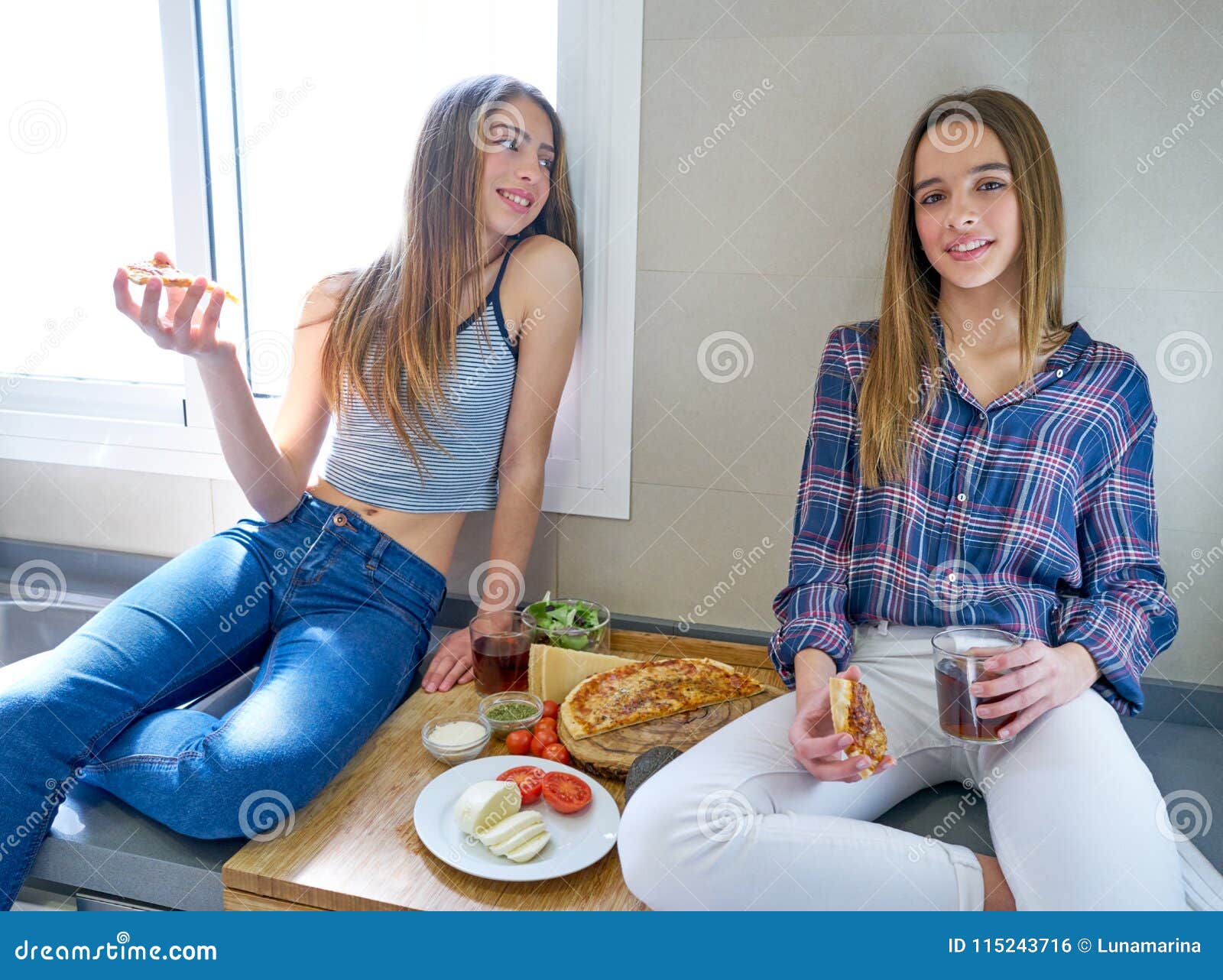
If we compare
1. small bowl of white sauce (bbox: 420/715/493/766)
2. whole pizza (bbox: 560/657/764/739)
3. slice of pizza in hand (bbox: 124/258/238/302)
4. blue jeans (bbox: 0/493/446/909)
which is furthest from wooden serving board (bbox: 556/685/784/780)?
slice of pizza in hand (bbox: 124/258/238/302)

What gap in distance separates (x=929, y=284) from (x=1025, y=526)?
13.9 inches

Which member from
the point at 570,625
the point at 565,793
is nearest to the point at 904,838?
the point at 565,793

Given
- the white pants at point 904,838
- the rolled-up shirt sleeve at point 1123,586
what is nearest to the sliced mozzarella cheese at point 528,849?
the white pants at point 904,838

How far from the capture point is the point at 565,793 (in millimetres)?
1256

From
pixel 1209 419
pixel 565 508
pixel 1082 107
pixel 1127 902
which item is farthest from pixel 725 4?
pixel 1127 902

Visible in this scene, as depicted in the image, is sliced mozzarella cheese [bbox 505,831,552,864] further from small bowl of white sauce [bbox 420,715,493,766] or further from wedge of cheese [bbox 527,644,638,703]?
wedge of cheese [bbox 527,644,638,703]

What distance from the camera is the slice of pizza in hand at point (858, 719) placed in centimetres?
111

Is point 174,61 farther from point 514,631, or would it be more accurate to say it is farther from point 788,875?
point 788,875

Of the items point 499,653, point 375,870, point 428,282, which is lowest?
point 375,870

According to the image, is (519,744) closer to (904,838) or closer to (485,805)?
(485,805)

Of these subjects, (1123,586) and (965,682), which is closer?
(965,682)

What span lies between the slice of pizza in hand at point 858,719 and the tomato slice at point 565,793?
0.34 metres

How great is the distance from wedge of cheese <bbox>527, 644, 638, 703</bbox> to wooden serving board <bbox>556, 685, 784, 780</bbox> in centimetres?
12
